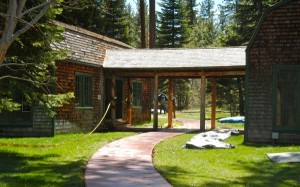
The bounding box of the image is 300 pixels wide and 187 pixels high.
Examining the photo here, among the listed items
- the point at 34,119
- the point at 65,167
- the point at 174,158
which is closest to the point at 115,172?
the point at 65,167

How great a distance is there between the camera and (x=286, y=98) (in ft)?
43.3

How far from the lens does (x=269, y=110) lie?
44.0ft

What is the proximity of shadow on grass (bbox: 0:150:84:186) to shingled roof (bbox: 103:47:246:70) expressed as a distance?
29.2 feet

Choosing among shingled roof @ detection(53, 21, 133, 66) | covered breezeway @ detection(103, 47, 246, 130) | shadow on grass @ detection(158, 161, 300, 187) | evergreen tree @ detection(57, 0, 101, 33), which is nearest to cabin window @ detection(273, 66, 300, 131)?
covered breezeway @ detection(103, 47, 246, 130)

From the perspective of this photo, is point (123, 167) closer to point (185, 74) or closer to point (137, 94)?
point (185, 74)

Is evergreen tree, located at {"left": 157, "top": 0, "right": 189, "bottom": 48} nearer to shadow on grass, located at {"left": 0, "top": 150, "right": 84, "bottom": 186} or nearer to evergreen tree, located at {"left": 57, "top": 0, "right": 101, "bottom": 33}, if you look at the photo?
evergreen tree, located at {"left": 57, "top": 0, "right": 101, "bottom": 33}

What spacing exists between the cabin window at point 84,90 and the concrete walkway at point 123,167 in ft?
16.9

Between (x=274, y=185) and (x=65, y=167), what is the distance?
437 centimetres

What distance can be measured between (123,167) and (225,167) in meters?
2.27

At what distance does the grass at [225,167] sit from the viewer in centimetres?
764

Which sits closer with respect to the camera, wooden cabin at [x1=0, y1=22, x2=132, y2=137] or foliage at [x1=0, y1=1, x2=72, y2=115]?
foliage at [x1=0, y1=1, x2=72, y2=115]

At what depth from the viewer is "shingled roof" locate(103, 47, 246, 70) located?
1770cm

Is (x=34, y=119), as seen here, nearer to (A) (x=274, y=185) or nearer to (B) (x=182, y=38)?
(A) (x=274, y=185)

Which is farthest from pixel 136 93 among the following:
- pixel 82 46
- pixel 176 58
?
pixel 82 46
